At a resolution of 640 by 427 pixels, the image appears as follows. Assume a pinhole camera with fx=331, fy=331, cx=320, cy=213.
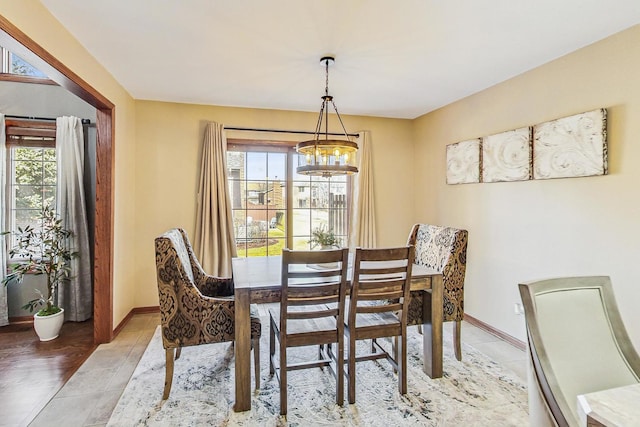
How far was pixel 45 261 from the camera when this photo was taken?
128 inches

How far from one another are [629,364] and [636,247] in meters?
1.45

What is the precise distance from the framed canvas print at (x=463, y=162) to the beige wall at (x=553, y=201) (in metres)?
0.09

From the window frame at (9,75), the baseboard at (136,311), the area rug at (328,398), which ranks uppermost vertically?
the window frame at (9,75)

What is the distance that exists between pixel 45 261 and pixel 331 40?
338 centimetres

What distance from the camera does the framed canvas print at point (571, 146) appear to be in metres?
2.40

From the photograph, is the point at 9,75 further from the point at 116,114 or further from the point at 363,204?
the point at 363,204

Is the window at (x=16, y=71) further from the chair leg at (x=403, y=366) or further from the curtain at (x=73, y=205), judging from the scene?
the chair leg at (x=403, y=366)

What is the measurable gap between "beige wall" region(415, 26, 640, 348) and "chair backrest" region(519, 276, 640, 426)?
4.56 feet

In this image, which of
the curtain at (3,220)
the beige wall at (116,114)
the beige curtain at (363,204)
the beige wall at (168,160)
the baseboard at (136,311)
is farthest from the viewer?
the beige curtain at (363,204)

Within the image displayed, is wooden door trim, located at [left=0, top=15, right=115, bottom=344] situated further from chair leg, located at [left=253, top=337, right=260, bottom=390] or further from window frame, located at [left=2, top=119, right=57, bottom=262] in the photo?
chair leg, located at [left=253, top=337, right=260, bottom=390]

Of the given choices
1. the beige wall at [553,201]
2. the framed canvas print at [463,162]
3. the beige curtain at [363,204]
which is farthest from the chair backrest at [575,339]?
the beige curtain at [363,204]

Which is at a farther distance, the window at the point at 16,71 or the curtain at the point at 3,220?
the window at the point at 16,71

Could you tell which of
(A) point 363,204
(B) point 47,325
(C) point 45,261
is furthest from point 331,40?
(B) point 47,325

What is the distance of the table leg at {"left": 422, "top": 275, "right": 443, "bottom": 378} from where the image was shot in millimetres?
2475
